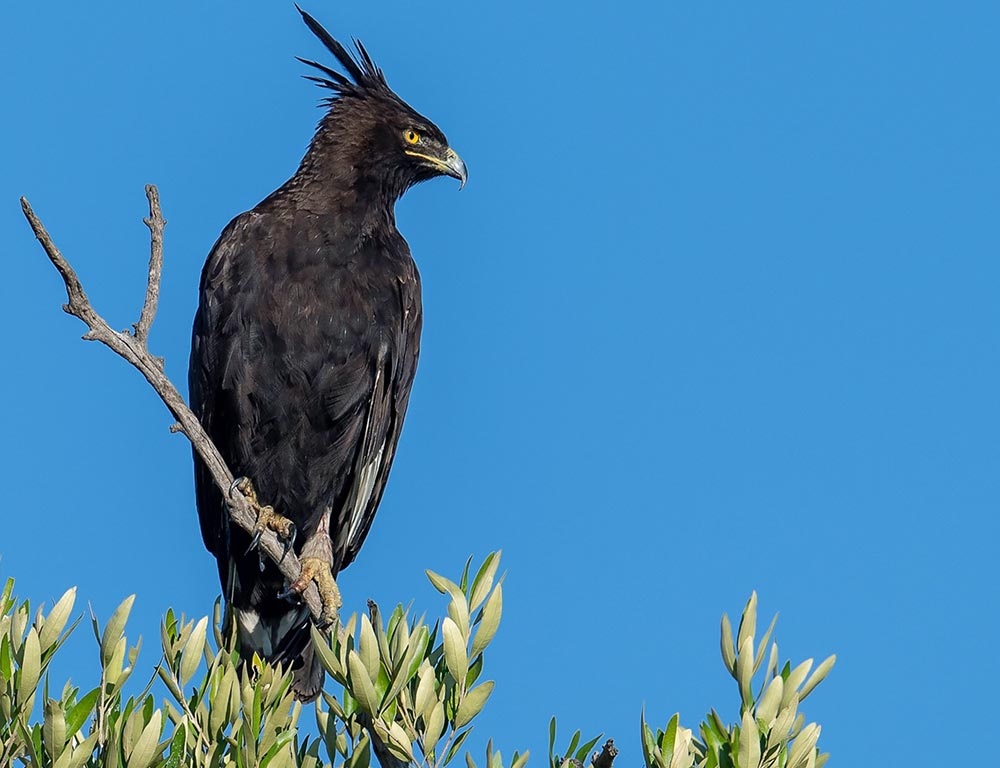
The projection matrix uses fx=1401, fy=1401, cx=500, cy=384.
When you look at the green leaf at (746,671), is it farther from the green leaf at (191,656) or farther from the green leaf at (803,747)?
the green leaf at (191,656)

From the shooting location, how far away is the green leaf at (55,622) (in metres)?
3.72

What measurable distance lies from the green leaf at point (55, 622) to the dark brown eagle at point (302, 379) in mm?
2329

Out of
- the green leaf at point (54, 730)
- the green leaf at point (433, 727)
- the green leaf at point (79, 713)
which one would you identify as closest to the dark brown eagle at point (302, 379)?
the green leaf at point (433, 727)

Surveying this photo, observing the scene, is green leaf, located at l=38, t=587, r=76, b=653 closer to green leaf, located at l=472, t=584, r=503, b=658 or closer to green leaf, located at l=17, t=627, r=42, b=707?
green leaf, located at l=17, t=627, r=42, b=707

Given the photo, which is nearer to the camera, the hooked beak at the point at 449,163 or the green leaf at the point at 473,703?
the green leaf at the point at 473,703

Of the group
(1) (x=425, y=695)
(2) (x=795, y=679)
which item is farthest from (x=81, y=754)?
(2) (x=795, y=679)

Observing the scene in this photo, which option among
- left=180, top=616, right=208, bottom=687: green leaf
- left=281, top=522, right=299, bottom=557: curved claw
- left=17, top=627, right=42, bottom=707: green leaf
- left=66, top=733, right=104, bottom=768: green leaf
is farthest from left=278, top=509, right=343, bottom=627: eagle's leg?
left=66, top=733, right=104, bottom=768: green leaf

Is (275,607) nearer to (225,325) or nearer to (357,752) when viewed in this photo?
(225,325)

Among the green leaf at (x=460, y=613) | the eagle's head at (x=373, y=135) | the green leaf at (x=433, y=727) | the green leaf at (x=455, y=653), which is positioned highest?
the eagle's head at (x=373, y=135)

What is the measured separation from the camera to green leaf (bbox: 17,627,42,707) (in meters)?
3.53

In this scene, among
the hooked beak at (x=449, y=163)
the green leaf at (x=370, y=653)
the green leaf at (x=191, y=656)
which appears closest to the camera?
the green leaf at (x=370, y=653)

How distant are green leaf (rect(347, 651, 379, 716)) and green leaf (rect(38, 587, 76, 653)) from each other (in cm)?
78

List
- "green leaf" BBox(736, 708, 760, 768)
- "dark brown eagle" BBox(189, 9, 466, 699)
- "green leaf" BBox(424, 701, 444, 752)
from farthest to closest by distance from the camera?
"dark brown eagle" BBox(189, 9, 466, 699)
"green leaf" BBox(424, 701, 444, 752)
"green leaf" BBox(736, 708, 760, 768)

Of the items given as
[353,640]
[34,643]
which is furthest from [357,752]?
[34,643]
